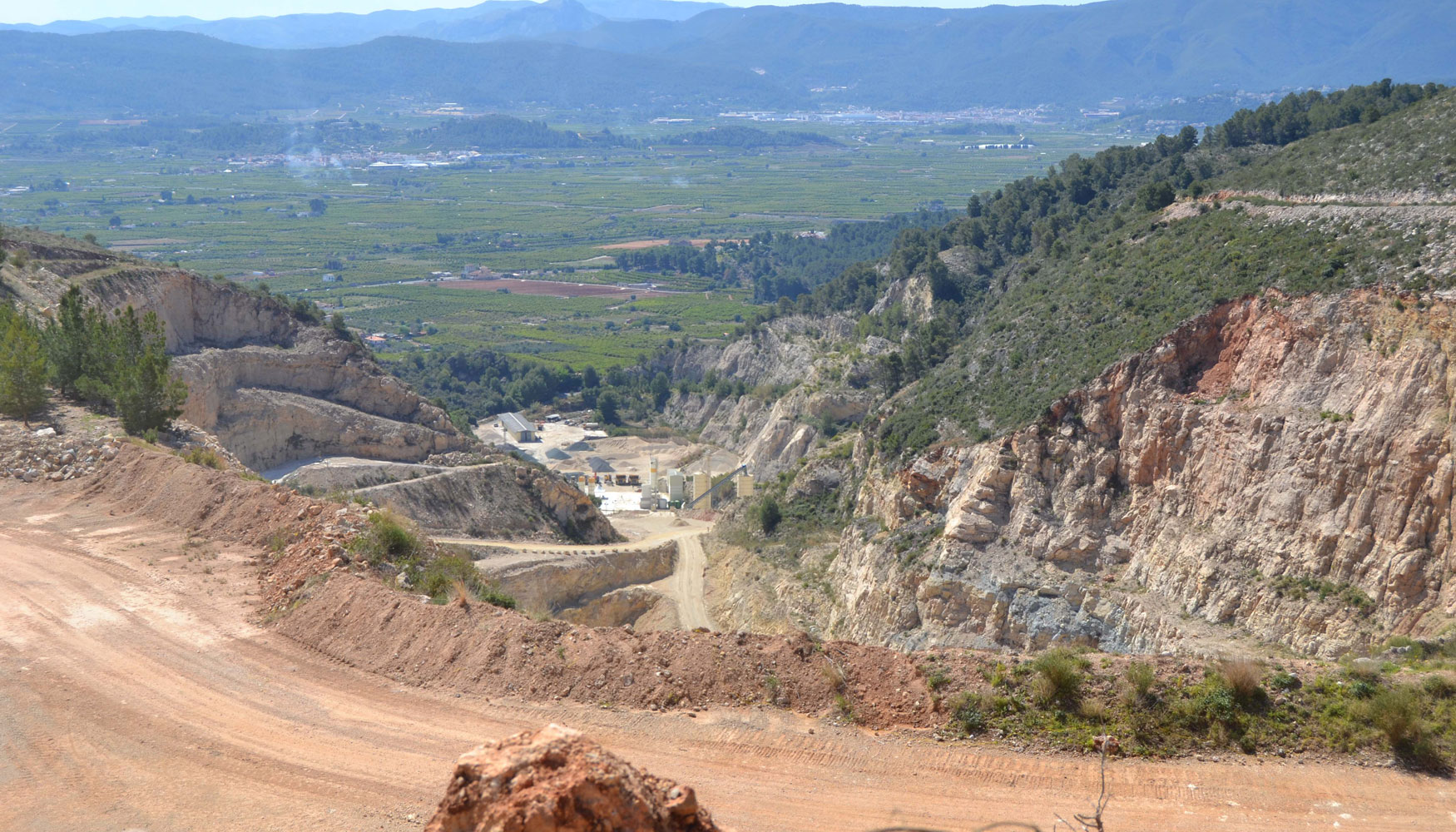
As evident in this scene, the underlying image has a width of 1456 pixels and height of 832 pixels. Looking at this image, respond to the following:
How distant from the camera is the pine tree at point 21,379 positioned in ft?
102

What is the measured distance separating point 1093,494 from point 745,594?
17048mm

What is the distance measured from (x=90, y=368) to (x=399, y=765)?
1025 inches

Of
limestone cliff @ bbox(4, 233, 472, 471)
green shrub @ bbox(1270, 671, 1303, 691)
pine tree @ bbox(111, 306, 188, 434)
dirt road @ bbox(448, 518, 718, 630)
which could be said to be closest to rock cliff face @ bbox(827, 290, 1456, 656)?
dirt road @ bbox(448, 518, 718, 630)

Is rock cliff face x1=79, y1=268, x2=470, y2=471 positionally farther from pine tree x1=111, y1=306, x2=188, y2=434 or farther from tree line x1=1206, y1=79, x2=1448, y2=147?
tree line x1=1206, y1=79, x2=1448, y2=147

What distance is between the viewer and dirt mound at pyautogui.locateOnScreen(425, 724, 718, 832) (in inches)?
385

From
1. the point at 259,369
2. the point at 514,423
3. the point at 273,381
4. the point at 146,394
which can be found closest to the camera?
the point at 146,394

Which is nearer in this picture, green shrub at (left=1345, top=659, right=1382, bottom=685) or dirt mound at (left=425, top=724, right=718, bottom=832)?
dirt mound at (left=425, top=724, right=718, bottom=832)

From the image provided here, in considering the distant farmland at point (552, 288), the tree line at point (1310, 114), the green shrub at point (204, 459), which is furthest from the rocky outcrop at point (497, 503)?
the distant farmland at point (552, 288)

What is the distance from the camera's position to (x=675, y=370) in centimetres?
11425

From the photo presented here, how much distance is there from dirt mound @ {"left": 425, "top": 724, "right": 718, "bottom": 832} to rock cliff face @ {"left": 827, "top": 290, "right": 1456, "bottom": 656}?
975 inches

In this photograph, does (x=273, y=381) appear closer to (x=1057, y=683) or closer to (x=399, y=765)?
(x=399, y=765)

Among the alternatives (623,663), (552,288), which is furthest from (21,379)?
(552,288)

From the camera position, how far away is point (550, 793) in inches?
386

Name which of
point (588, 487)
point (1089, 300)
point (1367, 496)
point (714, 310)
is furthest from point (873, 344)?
point (714, 310)
